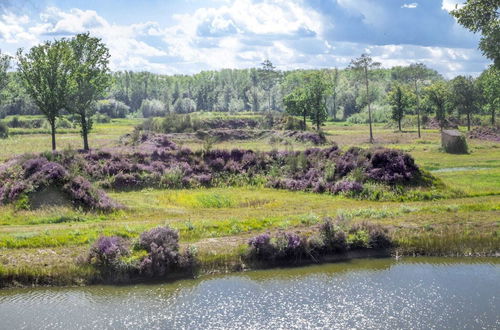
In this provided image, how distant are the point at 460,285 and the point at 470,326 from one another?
411cm

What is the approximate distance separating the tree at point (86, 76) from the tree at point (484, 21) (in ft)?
125

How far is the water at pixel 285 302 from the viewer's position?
59.7 ft

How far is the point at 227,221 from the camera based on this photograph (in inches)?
1141

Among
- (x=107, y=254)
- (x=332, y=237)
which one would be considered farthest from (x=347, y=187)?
(x=107, y=254)

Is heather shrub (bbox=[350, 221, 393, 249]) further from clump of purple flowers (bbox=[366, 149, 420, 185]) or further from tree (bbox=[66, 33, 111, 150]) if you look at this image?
tree (bbox=[66, 33, 111, 150])

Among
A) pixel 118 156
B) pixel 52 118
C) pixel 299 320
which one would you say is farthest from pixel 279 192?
pixel 52 118

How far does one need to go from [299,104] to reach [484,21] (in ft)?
234

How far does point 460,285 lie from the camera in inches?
846

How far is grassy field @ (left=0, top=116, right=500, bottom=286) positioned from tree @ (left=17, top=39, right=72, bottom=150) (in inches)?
794

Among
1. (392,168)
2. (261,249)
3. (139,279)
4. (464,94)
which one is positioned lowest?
(139,279)

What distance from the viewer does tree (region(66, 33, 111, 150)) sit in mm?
57156

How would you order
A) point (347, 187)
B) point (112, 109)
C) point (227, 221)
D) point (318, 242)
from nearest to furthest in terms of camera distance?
point (318, 242), point (227, 221), point (347, 187), point (112, 109)

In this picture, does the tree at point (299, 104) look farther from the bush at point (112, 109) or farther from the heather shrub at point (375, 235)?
the bush at point (112, 109)

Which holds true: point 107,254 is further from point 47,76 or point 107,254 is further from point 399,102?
point 399,102
